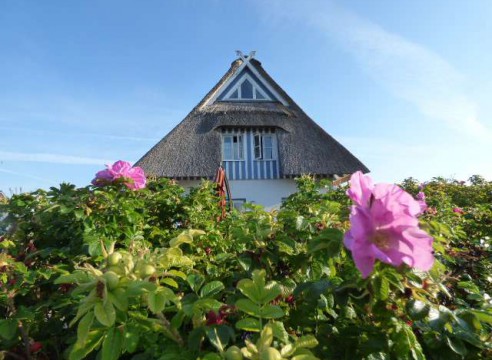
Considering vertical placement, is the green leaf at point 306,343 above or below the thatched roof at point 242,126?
below

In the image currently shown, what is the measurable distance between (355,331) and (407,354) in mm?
107

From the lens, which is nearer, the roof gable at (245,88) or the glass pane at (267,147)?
the glass pane at (267,147)

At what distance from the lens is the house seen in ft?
43.2

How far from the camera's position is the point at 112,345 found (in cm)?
65

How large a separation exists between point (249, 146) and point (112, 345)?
1329 centimetres

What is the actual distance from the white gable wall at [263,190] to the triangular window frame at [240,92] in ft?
10.5

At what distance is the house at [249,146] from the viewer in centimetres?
1316

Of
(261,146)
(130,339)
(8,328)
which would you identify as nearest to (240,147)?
(261,146)

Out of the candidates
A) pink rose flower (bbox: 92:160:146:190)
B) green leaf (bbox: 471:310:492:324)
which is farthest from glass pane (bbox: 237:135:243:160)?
green leaf (bbox: 471:310:492:324)

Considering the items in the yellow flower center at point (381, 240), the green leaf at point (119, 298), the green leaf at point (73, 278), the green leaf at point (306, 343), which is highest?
the yellow flower center at point (381, 240)

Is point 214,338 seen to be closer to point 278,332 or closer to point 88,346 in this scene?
point 278,332

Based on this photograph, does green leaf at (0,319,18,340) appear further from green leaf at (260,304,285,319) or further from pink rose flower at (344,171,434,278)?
pink rose flower at (344,171,434,278)

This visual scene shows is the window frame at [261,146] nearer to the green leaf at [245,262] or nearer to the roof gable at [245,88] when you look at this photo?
the roof gable at [245,88]

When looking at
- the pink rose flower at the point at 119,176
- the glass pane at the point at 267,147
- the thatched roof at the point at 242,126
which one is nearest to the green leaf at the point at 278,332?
the pink rose flower at the point at 119,176
